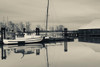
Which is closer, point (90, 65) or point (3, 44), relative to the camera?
point (90, 65)

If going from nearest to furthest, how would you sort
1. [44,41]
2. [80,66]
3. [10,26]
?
[80,66], [44,41], [10,26]

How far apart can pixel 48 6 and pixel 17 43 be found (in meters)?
16.3

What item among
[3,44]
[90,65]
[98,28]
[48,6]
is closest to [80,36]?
[98,28]

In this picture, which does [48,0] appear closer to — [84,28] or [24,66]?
[84,28]

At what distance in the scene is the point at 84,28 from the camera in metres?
72.1

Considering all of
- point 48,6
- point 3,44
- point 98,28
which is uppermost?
point 48,6

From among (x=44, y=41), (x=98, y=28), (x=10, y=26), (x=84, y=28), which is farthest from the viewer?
(x=10, y=26)

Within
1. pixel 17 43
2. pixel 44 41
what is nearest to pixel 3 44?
pixel 17 43

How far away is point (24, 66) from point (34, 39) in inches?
1318

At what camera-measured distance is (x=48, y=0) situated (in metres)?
59.1

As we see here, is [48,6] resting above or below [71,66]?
above

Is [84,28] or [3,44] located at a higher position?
[84,28]

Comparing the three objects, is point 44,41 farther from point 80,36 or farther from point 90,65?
point 90,65

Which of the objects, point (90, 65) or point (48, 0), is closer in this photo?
point (90, 65)
